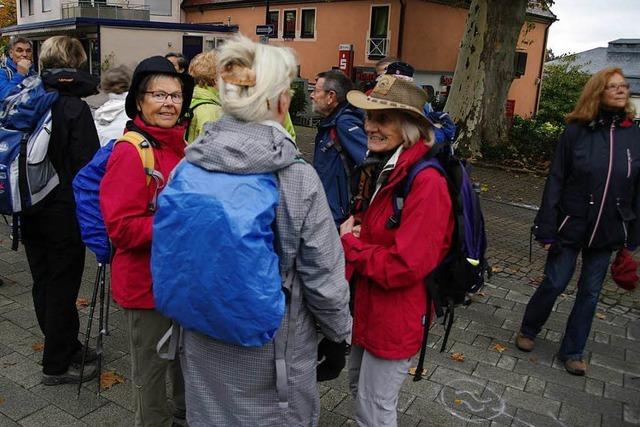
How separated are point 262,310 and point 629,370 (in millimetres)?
3509

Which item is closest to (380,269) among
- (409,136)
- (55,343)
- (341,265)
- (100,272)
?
(341,265)

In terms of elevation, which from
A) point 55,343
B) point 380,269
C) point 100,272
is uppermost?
point 380,269

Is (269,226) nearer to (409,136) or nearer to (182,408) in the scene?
(409,136)

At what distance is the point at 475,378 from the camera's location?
393cm

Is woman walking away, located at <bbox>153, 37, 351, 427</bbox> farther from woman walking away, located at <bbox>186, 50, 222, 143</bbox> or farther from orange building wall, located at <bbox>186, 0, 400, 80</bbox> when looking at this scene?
orange building wall, located at <bbox>186, 0, 400, 80</bbox>

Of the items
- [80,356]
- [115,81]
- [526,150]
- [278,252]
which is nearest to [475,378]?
[278,252]

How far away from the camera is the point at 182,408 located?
3.20 metres

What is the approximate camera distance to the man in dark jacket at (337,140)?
14.0 ft

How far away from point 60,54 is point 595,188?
11.4 ft

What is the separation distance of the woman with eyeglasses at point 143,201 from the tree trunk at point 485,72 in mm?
12310

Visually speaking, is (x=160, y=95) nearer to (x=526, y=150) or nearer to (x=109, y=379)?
(x=109, y=379)

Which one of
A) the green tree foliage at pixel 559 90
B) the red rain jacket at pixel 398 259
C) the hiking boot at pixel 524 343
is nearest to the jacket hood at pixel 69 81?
the red rain jacket at pixel 398 259

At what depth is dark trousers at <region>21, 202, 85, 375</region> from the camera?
3.38 meters

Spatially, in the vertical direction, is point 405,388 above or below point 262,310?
below
